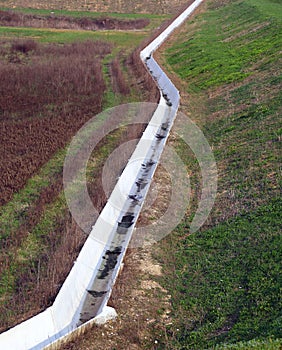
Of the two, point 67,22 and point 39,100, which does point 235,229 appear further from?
point 67,22

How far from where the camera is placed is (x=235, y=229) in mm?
11984

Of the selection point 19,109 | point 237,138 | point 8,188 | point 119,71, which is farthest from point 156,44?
point 8,188

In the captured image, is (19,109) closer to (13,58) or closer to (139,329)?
(13,58)

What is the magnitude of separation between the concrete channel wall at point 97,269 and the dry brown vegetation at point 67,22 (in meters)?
31.3

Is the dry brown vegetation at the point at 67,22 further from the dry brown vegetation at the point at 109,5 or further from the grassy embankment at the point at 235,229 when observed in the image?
the grassy embankment at the point at 235,229

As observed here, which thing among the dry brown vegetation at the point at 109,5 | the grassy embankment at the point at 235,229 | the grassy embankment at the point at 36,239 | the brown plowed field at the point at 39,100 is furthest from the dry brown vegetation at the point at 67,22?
the grassy embankment at the point at 36,239

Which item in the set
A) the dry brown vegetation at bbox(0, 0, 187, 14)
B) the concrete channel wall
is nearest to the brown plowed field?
the concrete channel wall

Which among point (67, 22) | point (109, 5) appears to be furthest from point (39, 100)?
point (109, 5)

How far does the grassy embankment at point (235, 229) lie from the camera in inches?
359

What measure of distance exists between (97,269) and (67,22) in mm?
41594

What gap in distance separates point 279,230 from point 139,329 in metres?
3.61

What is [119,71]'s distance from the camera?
29.0 meters

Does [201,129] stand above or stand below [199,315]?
below

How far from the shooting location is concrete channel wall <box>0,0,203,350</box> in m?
9.08
